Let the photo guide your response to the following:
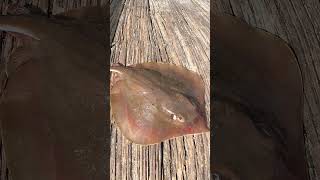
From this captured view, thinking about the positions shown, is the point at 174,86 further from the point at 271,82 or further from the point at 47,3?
the point at 47,3

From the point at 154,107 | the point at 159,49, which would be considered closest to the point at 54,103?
the point at 154,107

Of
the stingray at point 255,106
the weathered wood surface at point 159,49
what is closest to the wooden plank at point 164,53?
the weathered wood surface at point 159,49

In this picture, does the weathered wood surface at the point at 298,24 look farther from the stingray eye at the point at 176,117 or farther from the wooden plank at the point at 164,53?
the stingray eye at the point at 176,117

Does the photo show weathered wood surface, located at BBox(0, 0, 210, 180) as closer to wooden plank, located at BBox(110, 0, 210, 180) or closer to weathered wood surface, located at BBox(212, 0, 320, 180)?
wooden plank, located at BBox(110, 0, 210, 180)

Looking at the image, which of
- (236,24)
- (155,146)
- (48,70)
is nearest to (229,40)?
(236,24)

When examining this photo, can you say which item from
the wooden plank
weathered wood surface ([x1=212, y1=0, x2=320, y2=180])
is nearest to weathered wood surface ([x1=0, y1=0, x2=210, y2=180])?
the wooden plank
